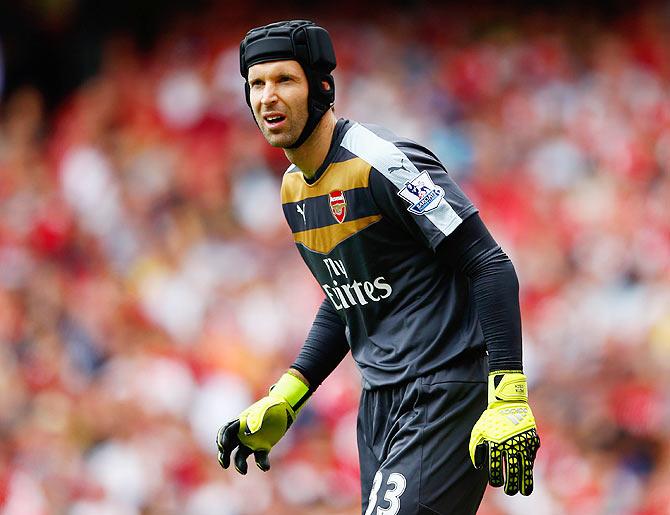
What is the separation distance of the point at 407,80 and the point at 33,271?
377cm

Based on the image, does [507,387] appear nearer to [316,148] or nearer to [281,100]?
[316,148]

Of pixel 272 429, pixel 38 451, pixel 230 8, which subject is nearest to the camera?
pixel 272 429

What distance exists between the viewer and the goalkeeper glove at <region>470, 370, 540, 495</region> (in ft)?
11.2

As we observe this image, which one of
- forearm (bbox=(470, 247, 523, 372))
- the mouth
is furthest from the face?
forearm (bbox=(470, 247, 523, 372))

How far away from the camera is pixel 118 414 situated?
8375mm

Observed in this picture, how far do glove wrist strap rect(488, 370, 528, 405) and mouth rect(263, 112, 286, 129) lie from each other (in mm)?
1047

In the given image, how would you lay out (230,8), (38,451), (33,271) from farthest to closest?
(230,8), (33,271), (38,451)

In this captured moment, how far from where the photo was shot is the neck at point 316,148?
389cm

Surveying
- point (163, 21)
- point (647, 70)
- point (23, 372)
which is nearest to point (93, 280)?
point (23, 372)

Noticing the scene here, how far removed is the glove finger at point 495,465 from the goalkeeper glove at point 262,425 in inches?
39.2

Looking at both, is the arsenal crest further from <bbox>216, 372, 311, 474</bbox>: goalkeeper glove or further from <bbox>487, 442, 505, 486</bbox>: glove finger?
<bbox>487, 442, 505, 486</bbox>: glove finger

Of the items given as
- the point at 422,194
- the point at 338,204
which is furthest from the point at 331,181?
the point at 422,194

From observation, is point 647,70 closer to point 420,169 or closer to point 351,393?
point 351,393

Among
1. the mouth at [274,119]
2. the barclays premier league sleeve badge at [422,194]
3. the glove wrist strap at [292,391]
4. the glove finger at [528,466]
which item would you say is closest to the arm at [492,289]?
the barclays premier league sleeve badge at [422,194]
